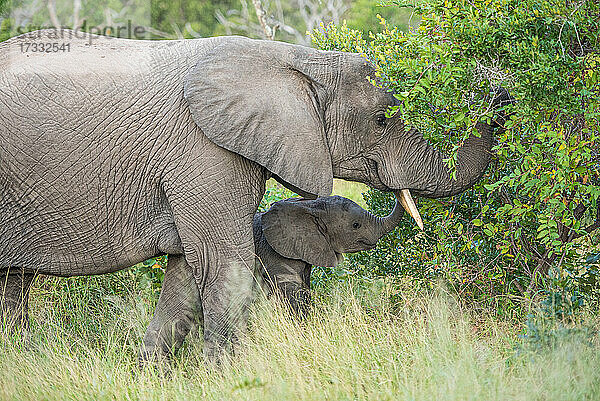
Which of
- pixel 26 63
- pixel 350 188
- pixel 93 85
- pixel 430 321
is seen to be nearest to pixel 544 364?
pixel 430 321

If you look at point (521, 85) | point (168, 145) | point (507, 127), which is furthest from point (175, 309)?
point (521, 85)

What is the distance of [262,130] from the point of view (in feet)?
16.6

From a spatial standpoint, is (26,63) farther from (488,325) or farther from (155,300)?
(488,325)

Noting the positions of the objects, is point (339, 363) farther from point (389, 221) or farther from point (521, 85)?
point (521, 85)

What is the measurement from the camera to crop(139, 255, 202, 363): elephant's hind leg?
578 cm

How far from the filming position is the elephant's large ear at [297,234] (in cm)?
613

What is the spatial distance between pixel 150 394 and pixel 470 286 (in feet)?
8.72

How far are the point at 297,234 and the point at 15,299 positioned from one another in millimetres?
2011

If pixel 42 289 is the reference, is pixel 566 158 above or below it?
above

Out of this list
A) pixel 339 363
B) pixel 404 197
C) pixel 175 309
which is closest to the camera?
pixel 339 363

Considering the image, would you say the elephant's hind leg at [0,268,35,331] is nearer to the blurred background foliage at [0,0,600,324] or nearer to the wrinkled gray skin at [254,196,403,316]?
the wrinkled gray skin at [254,196,403,316]

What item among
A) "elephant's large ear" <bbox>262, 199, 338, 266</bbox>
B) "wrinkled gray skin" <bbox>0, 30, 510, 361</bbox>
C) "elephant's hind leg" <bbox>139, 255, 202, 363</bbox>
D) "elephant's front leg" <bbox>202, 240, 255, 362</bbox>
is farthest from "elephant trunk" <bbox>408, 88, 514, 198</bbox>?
"elephant's hind leg" <bbox>139, 255, 202, 363</bbox>

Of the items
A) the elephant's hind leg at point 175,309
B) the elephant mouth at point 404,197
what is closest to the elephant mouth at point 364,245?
the elephant mouth at point 404,197

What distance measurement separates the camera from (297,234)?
6.14 m
